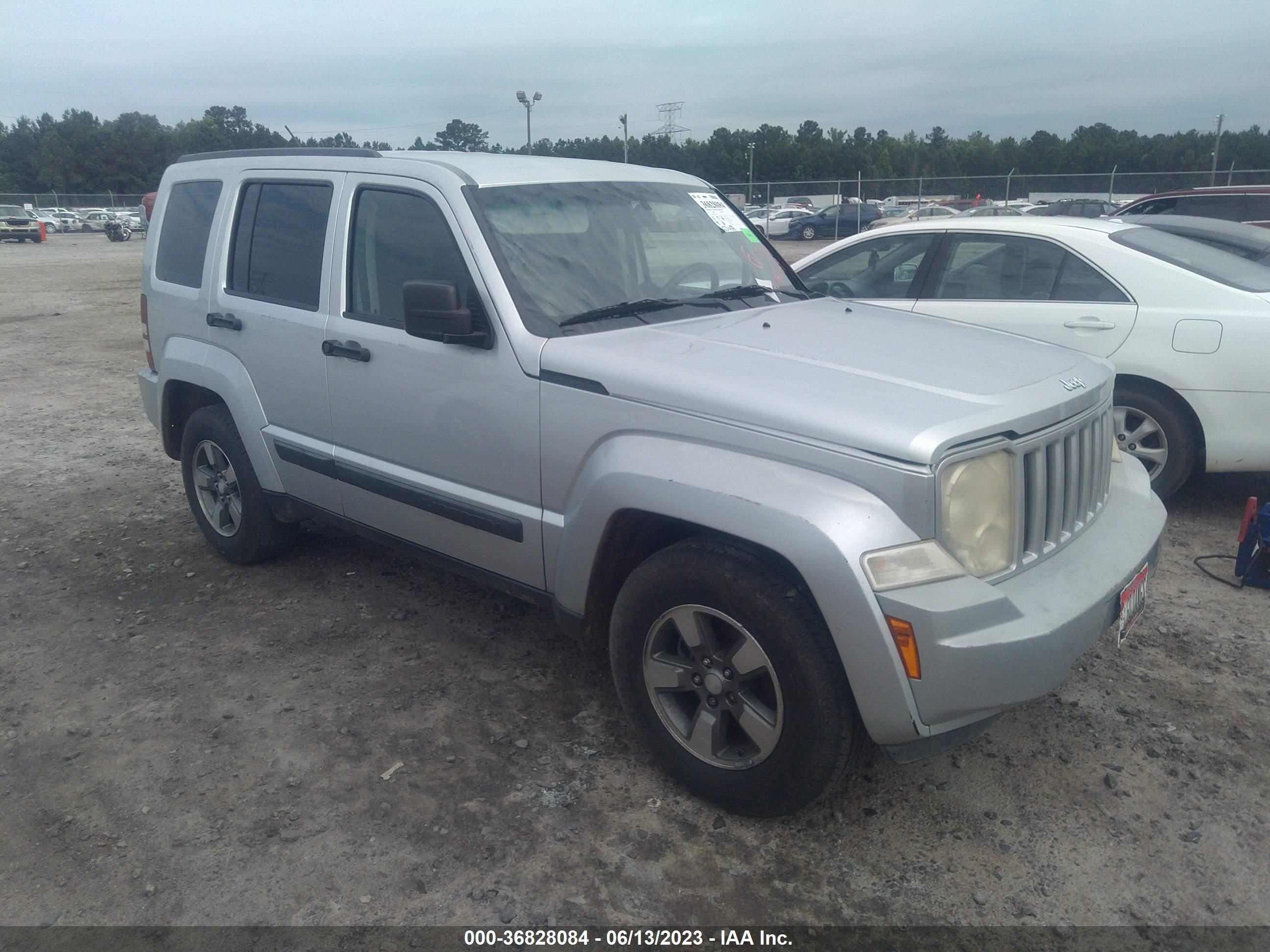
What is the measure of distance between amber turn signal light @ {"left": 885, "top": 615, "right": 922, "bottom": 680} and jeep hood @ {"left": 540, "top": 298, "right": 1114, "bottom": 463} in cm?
41

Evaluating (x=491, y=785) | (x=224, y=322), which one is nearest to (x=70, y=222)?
(x=224, y=322)

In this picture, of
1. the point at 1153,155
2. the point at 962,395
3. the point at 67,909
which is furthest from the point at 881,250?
the point at 1153,155

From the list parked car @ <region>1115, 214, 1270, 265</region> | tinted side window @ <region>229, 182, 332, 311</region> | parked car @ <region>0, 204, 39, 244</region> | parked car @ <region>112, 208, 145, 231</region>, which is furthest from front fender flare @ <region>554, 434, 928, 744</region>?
parked car @ <region>112, 208, 145, 231</region>

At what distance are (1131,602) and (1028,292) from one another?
3.08m

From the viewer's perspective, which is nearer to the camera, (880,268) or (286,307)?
(286,307)

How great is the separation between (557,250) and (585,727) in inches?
68.4

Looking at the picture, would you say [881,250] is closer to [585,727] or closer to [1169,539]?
[1169,539]

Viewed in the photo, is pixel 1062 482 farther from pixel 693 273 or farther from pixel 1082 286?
pixel 1082 286

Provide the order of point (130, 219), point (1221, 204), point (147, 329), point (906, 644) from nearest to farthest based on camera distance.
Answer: point (906, 644), point (147, 329), point (1221, 204), point (130, 219)

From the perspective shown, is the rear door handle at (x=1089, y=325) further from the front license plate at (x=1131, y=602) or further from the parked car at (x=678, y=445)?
the front license plate at (x=1131, y=602)

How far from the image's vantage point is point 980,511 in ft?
8.47

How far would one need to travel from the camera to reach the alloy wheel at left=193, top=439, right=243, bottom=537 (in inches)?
186

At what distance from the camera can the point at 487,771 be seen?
10.4ft

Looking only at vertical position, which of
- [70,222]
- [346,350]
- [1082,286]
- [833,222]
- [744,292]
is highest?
[744,292]
